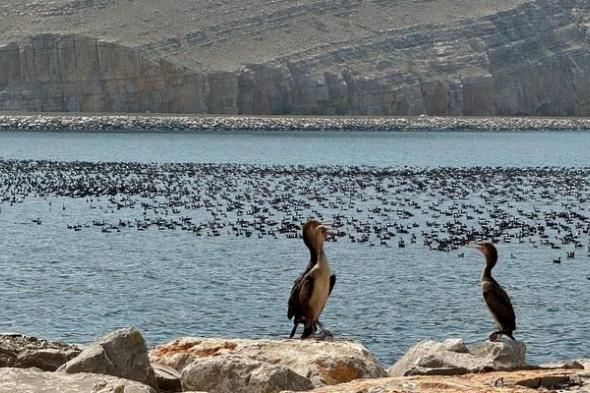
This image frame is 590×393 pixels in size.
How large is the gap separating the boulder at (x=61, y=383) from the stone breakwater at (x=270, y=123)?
123 metres

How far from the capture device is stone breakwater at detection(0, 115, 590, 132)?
135 m

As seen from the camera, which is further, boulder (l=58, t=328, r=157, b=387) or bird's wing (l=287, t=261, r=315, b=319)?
bird's wing (l=287, t=261, r=315, b=319)

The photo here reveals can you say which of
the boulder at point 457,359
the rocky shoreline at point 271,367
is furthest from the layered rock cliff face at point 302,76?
the rocky shoreline at point 271,367

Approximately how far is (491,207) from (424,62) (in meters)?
114

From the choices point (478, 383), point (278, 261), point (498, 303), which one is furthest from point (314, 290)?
point (278, 261)

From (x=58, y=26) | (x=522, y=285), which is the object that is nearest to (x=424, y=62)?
(x=58, y=26)

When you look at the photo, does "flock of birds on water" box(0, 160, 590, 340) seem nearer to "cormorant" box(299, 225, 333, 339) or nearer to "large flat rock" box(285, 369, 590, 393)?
"cormorant" box(299, 225, 333, 339)

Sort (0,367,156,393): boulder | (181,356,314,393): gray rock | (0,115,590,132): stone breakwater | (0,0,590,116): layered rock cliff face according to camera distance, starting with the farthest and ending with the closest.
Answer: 1. (0,0,590,116): layered rock cliff face
2. (0,115,590,132): stone breakwater
3. (181,356,314,393): gray rock
4. (0,367,156,393): boulder

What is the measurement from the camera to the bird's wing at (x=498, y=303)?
15867mm

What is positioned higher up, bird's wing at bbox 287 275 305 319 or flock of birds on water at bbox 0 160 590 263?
bird's wing at bbox 287 275 305 319

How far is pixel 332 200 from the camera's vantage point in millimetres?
49375

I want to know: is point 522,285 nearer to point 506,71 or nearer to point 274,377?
point 274,377

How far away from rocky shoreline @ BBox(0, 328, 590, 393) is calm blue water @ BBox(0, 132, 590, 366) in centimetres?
632

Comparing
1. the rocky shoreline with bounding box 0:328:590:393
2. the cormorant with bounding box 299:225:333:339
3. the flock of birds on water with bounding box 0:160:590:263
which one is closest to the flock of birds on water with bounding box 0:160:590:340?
the flock of birds on water with bounding box 0:160:590:263
